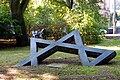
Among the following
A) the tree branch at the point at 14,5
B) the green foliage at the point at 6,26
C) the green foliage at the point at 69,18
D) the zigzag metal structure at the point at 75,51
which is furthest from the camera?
the green foliage at the point at 69,18

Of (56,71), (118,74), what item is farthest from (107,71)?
(56,71)

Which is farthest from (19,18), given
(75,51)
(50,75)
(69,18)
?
(50,75)

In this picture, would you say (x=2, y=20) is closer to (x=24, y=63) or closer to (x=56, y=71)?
(x=24, y=63)

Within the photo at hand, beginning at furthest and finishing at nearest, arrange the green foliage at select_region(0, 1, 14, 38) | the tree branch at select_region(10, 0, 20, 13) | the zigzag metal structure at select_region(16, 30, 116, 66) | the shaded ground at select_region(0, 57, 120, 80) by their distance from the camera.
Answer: the tree branch at select_region(10, 0, 20, 13) < the green foliage at select_region(0, 1, 14, 38) < the zigzag metal structure at select_region(16, 30, 116, 66) < the shaded ground at select_region(0, 57, 120, 80)

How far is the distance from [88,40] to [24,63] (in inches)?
402

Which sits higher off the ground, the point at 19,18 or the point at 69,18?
the point at 19,18

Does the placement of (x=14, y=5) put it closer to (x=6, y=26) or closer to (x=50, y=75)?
(x=6, y=26)

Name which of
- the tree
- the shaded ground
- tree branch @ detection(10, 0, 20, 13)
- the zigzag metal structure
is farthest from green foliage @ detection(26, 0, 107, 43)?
the shaded ground

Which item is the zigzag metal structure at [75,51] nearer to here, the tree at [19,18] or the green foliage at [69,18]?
the tree at [19,18]

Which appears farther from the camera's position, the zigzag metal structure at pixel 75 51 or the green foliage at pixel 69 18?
the green foliage at pixel 69 18

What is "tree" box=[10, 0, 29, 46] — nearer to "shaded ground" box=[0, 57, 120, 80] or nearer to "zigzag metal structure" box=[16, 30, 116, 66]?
"zigzag metal structure" box=[16, 30, 116, 66]

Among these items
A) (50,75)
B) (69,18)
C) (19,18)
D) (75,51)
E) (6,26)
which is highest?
(50,75)

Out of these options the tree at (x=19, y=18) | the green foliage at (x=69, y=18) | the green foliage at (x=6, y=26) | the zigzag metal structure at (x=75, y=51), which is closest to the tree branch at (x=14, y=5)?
the tree at (x=19, y=18)

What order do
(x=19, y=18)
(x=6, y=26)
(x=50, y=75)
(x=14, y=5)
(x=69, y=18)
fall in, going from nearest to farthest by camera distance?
(x=50, y=75) → (x=6, y=26) → (x=14, y=5) → (x=19, y=18) → (x=69, y=18)
